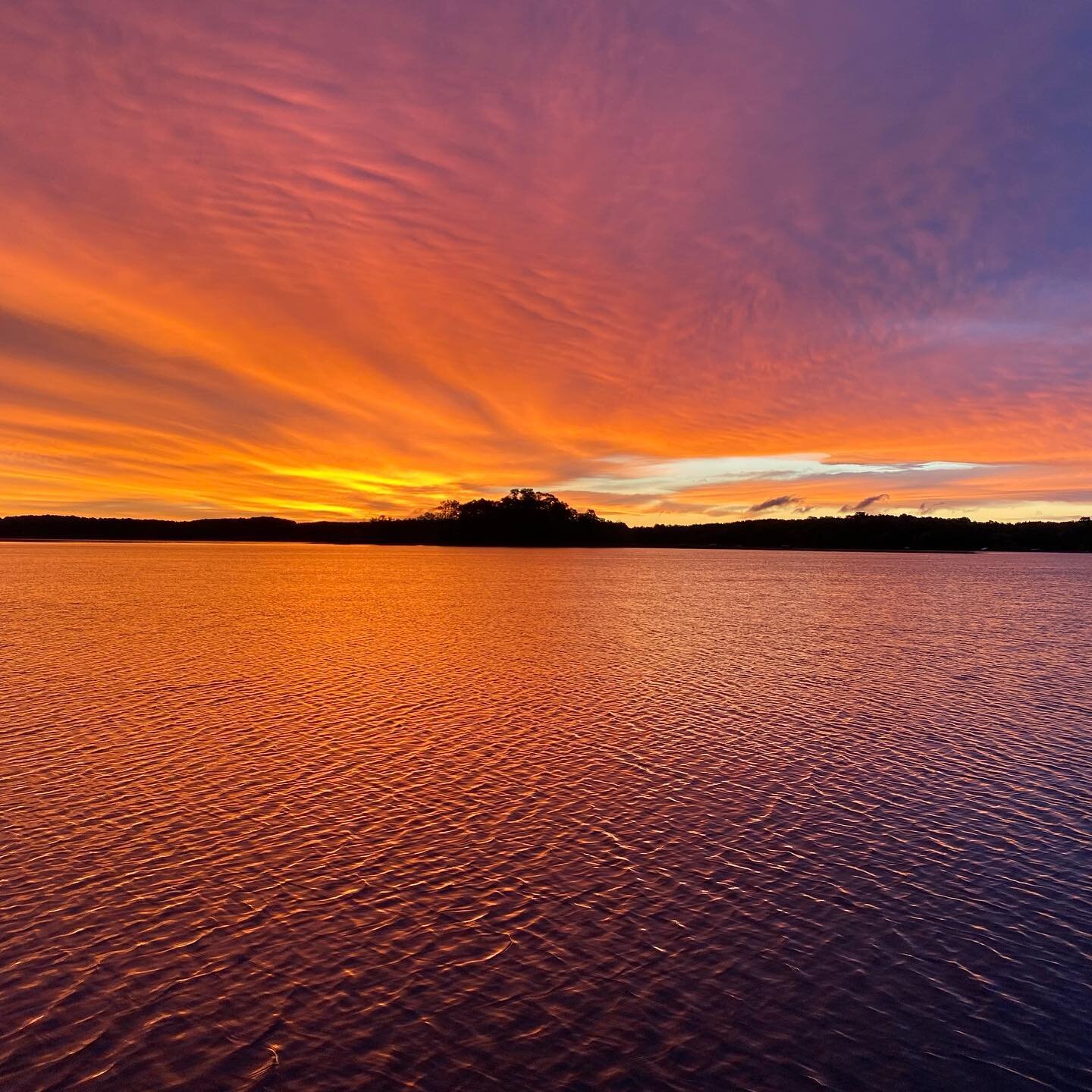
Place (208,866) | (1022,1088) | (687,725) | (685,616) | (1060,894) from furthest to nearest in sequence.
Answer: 1. (685,616)
2. (687,725)
3. (208,866)
4. (1060,894)
5. (1022,1088)

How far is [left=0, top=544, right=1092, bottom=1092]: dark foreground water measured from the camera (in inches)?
452

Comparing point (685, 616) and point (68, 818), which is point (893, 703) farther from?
point (685, 616)

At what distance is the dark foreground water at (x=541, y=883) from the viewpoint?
11.5 metres

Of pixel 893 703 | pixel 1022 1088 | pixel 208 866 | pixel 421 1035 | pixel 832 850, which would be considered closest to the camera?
pixel 1022 1088

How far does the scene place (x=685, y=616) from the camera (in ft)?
258

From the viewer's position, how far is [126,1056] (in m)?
11.1

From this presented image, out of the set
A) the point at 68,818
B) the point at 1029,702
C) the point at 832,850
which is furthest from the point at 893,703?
the point at 68,818

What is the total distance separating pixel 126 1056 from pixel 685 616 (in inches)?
2766

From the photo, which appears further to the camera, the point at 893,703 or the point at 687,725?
the point at 893,703

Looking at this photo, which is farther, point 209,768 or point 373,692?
point 373,692

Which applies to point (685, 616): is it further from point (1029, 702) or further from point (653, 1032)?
point (653, 1032)

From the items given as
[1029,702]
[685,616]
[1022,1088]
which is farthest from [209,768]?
[685,616]

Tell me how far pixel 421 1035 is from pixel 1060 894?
518 inches

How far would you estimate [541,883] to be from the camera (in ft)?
55.6
